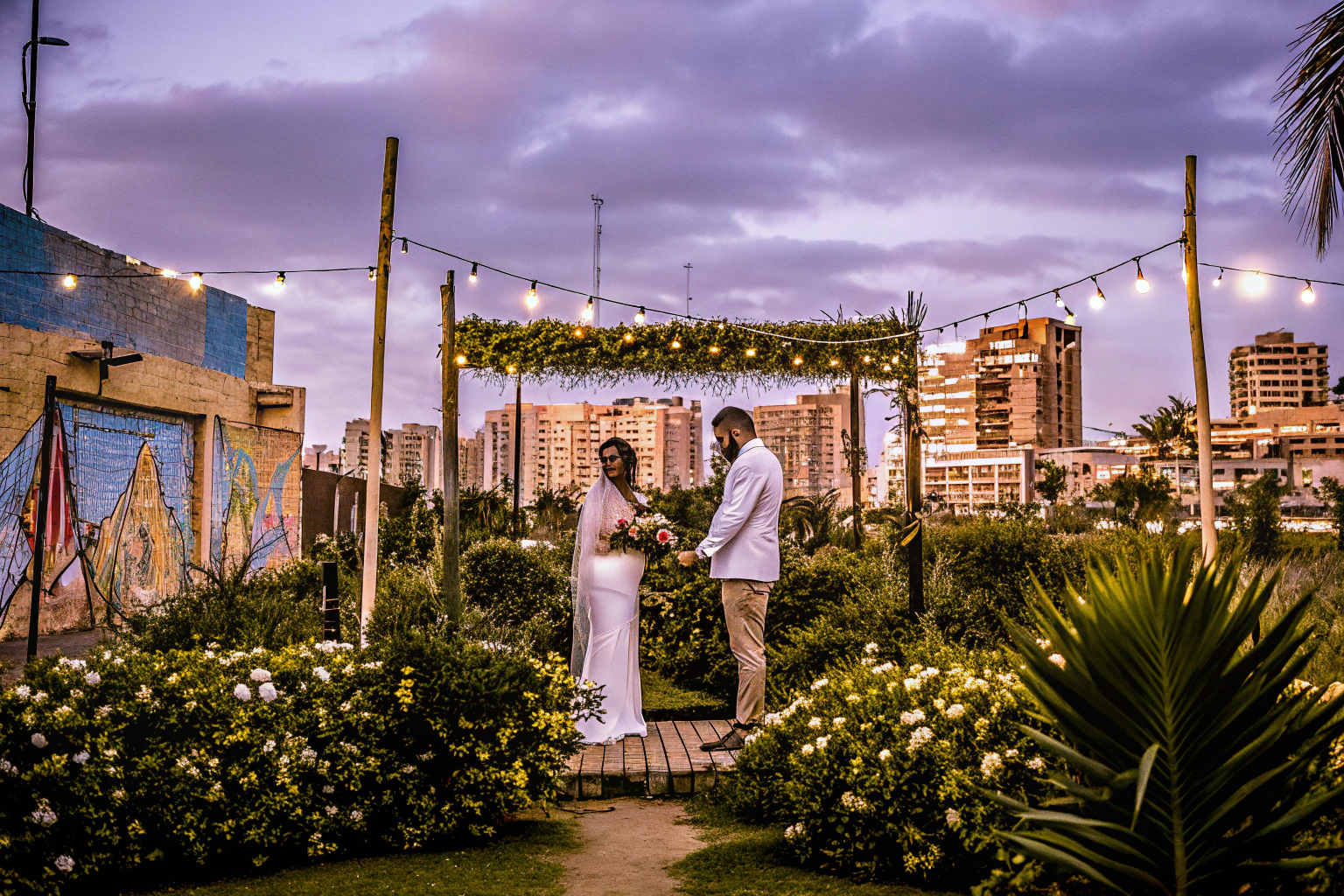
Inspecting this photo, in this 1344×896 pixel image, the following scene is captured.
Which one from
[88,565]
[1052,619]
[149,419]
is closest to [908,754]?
[1052,619]

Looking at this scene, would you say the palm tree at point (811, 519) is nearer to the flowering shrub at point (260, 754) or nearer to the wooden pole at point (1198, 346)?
the wooden pole at point (1198, 346)

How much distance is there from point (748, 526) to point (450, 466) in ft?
13.9

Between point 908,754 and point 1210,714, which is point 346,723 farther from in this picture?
point 1210,714

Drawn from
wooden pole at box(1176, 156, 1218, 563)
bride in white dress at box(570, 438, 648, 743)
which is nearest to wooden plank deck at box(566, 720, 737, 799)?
bride in white dress at box(570, 438, 648, 743)

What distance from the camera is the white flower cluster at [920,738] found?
3.92m

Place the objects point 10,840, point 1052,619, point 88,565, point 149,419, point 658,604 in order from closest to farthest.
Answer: point 1052,619 → point 10,840 → point 658,604 → point 88,565 → point 149,419

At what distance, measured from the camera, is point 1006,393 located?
172 metres

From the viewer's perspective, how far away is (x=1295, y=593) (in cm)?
959

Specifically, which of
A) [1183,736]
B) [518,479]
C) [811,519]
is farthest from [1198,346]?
[518,479]

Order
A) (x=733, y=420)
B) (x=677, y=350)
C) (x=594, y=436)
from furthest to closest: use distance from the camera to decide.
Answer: (x=594, y=436) → (x=677, y=350) → (x=733, y=420)

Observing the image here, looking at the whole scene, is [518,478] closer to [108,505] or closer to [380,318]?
[108,505]

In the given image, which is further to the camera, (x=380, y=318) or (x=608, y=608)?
(x=380, y=318)

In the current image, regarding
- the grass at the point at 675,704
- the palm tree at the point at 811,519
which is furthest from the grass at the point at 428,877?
the palm tree at the point at 811,519

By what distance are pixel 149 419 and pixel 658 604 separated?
8.92m
